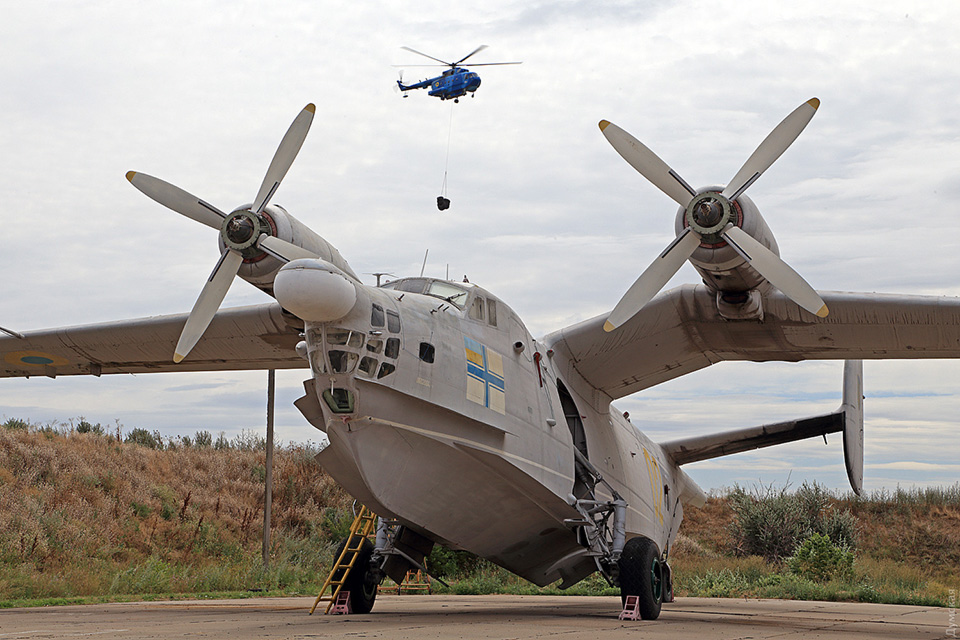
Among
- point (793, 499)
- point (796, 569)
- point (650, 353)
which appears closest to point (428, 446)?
point (650, 353)

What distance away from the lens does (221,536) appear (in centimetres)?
2397

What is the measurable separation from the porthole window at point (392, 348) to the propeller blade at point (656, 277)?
2978 mm

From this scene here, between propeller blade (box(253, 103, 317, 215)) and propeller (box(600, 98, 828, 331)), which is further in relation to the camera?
propeller blade (box(253, 103, 317, 215))

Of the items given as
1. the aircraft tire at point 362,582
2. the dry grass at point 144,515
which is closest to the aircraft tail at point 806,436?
the aircraft tire at point 362,582

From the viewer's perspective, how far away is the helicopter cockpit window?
10.4m

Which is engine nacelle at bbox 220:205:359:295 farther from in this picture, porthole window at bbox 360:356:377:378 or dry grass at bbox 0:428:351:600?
dry grass at bbox 0:428:351:600

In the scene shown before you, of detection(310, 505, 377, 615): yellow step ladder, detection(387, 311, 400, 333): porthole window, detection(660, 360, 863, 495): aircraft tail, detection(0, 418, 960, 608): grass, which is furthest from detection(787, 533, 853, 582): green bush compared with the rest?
detection(387, 311, 400, 333): porthole window

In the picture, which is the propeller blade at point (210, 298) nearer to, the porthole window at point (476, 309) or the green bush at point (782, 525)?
the porthole window at point (476, 309)

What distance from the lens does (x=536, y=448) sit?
10.6 m

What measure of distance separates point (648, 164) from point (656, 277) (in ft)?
4.84

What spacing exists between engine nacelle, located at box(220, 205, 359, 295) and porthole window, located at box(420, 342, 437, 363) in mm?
2536

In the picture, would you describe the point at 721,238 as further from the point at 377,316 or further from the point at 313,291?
the point at 313,291

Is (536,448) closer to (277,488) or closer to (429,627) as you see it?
(429,627)

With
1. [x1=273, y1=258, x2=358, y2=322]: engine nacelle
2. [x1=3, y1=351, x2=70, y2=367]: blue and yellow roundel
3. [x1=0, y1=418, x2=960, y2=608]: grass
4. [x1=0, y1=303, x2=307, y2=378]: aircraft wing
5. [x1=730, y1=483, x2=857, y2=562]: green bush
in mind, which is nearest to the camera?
[x1=273, y1=258, x2=358, y2=322]: engine nacelle
